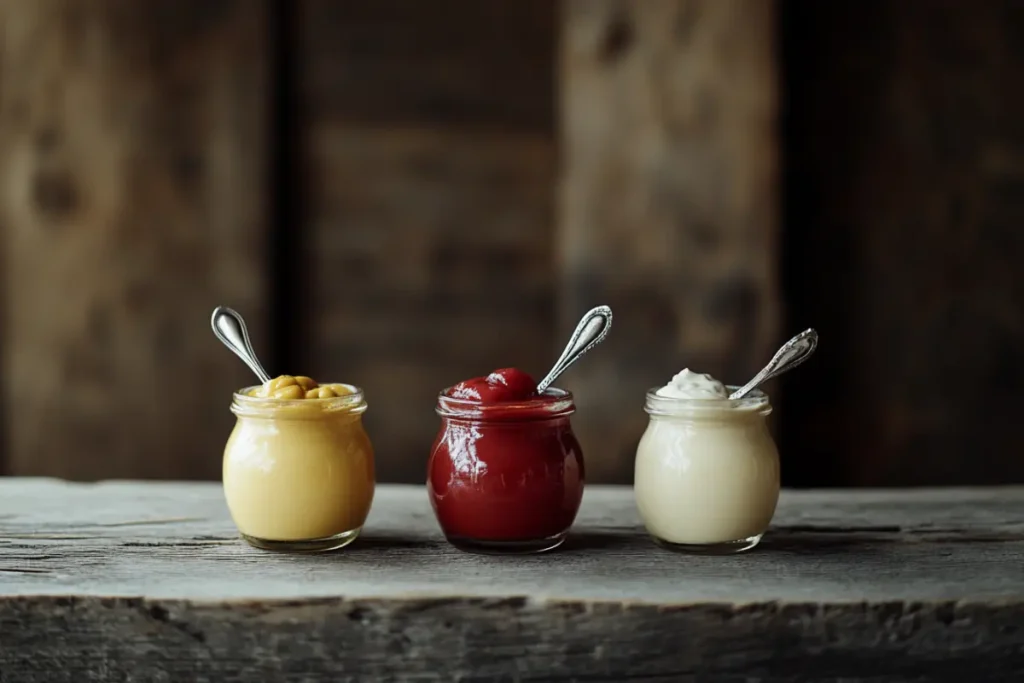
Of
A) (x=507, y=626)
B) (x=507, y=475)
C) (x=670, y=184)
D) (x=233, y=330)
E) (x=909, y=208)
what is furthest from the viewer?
(x=909, y=208)

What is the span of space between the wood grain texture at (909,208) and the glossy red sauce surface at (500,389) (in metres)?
1.23

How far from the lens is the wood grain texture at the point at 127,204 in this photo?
216cm

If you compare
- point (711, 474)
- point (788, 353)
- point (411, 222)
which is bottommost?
point (711, 474)

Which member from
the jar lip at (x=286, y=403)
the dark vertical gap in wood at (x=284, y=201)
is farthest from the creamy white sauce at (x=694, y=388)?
the dark vertical gap in wood at (x=284, y=201)

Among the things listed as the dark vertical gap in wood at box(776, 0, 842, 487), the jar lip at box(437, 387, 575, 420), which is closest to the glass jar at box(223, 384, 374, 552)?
the jar lip at box(437, 387, 575, 420)

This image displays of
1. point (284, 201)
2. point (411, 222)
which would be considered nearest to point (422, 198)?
point (411, 222)

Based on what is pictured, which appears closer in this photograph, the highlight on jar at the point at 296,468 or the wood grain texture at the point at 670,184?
the highlight on jar at the point at 296,468

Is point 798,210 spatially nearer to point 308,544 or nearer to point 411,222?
point 411,222

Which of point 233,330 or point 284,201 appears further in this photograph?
point 284,201

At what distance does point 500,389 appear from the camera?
109cm

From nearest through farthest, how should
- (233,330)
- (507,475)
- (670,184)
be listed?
(507,475)
(233,330)
(670,184)

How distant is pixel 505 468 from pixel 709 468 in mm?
201

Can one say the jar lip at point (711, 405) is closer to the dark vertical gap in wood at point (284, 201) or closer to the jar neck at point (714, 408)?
the jar neck at point (714, 408)

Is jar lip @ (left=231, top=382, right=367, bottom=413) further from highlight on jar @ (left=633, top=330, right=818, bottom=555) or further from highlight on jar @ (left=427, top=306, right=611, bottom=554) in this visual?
highlight on jar @ (left=633, top=330, right=818, bottom=555)
